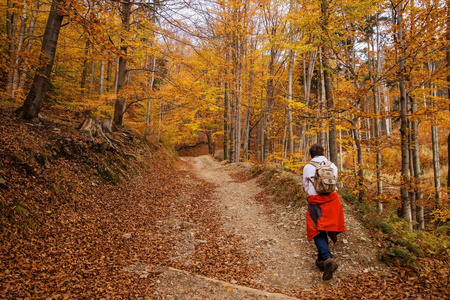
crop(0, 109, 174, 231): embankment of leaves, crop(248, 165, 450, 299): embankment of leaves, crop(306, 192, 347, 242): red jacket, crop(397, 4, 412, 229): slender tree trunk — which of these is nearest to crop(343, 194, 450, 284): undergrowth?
crop(248, 165, 450, 299): embankment of leaves

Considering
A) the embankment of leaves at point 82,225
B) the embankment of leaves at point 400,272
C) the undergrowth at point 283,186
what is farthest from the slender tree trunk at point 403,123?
the embankment of leaves at point 82,225

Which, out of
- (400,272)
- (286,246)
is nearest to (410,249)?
(400,272)

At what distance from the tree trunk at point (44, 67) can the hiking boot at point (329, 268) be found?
7.53 m

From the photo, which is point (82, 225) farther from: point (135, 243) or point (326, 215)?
point (326, 215)

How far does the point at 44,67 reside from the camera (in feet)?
20.6

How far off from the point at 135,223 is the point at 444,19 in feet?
27.6

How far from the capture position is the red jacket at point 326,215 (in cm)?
393

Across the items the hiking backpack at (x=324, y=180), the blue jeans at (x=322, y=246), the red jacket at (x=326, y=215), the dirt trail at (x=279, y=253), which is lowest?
the dirt trail at (x=279, y=253)

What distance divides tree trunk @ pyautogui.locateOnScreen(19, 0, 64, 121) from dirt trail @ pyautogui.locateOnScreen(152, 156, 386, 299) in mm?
5438

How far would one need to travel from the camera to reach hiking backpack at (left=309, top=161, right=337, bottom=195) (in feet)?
12.9

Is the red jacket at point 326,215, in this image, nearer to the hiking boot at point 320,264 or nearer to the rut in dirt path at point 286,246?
the hiking boot at point 320,264

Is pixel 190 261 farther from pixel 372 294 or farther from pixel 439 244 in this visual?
pixel 439 244

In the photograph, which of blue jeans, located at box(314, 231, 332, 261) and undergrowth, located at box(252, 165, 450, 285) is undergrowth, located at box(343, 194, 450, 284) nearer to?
undergrowth, located at box(252, 165, 450, 285)

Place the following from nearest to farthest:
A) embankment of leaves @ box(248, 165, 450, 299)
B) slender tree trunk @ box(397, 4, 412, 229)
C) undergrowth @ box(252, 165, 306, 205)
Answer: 1. embankment of leaves @ box(248, 165, 450, 299)
2. slender tree trunk @ box(397, 4, 412, 229)
3. undergrowth @ box(252, 165, 306, 205)
